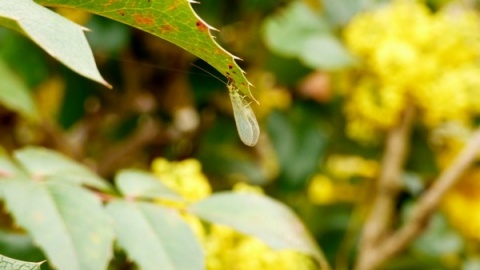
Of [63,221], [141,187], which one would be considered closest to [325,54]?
[141,187]

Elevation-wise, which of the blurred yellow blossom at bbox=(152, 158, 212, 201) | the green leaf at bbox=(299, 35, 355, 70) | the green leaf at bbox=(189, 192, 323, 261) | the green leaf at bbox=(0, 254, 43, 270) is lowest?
the green leaf at bbox=(0, 254, 43, 270)

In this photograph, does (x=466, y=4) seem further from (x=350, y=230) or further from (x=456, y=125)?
(x=350, y=230)

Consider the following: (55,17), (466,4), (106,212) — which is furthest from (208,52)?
(466,4)

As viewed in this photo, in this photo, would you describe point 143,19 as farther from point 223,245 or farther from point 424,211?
point 424,211

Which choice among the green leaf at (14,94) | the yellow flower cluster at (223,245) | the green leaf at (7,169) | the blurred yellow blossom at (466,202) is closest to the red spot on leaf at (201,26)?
the green leaf at (7,169)

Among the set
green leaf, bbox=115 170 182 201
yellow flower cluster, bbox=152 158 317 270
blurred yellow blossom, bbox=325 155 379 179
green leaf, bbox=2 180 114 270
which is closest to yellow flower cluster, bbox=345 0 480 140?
blurred yellow blossom, bbox=325 155 379 179

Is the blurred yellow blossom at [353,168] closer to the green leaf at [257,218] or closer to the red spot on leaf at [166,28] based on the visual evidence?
the green leaf at [257,218]

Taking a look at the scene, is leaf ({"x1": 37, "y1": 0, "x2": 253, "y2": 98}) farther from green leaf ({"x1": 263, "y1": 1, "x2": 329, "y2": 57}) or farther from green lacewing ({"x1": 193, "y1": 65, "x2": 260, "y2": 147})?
green leaf ({"x1": 263, "y1": 1, "x2": 329, "y2": 57})
